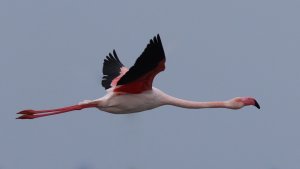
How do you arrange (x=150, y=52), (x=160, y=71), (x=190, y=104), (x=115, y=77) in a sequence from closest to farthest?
(x=150, y=52), (x=160, y=71), (x=190, y=104), (x=115, y=77)

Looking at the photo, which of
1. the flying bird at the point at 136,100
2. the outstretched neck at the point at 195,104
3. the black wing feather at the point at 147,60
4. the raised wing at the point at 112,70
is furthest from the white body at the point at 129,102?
the raised wing at the point at 112,70

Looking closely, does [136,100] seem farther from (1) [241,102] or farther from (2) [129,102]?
(1) [241,102]

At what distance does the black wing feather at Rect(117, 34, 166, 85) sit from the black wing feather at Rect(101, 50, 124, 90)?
9.22 ft

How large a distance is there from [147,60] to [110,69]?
5.07 meters

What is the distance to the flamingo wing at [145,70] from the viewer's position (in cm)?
1369

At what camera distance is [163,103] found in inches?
637

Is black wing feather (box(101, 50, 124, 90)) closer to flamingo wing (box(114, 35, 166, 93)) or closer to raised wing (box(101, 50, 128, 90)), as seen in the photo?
raised wing (box(101, 50, 128, 90))

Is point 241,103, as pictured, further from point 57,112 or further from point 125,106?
point 57,112

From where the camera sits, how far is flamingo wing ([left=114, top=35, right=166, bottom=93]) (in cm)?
1369

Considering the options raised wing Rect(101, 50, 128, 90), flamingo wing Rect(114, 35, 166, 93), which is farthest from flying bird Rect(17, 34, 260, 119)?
raised wing Rect(101, 50, 128, 90)

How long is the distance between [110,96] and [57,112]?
1.30m

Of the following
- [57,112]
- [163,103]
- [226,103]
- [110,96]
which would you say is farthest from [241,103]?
[57,112]

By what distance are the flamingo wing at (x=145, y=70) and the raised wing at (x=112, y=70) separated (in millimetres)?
1787

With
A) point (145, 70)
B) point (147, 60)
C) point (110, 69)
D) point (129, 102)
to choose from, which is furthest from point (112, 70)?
point (147, 60)
